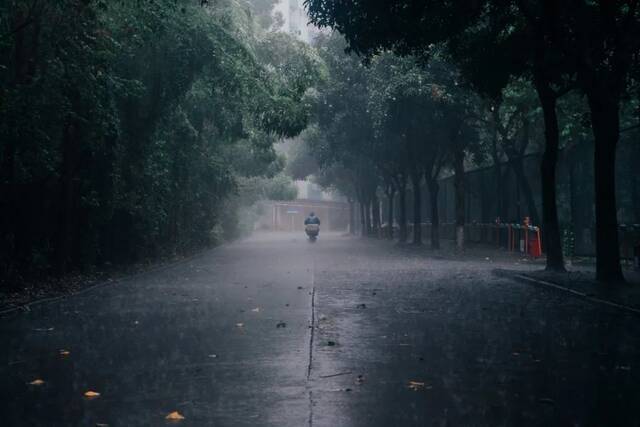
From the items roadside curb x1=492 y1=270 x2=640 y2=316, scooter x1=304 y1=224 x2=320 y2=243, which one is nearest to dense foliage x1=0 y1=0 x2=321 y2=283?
roadside curb x1=492 y1=270 x2=640 y2=316

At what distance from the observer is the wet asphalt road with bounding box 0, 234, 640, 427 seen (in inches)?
211

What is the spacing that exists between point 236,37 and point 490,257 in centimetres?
1138

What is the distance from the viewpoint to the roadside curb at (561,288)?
10795 millimetres

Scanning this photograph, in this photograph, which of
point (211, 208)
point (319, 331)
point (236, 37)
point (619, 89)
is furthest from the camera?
point (211, 208)

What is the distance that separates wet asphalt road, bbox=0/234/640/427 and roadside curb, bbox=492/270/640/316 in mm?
186

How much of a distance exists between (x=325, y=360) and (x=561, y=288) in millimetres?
7560

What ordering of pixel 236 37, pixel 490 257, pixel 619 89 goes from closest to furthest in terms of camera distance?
pixel 619 89, pixel 236 37, pixel 490 257

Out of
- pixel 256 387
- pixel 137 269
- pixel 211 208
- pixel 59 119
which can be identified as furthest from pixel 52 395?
pixel 211 208

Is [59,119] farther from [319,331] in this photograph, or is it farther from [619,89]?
[619,89]

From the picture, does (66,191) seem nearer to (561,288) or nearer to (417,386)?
(561,288)

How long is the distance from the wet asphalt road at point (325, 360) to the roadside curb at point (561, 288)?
0.61 feet

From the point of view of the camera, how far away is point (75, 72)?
14.3 meters

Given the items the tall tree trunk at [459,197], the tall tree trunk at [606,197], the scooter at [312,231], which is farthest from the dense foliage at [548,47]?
the scooter at [312,231]

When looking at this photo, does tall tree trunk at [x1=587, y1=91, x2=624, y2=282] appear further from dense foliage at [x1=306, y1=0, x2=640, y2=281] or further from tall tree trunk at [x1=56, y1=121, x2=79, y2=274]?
tall tree trunk at [x1=56, y1=121, x2=79, y2=274]
